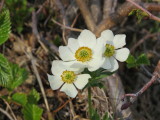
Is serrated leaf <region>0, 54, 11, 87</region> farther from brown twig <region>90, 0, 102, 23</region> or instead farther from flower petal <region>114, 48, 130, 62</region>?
brown twig <region>90, 0, 102, 23</region>

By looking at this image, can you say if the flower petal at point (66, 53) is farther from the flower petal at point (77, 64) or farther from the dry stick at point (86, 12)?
the dry stick at point (86, 12)

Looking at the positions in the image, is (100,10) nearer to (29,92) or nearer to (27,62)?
Answer: (27,62)

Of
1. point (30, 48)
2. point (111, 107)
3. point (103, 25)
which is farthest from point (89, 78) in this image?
point (30, 48)

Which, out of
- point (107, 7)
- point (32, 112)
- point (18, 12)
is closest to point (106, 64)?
point (32, 112)

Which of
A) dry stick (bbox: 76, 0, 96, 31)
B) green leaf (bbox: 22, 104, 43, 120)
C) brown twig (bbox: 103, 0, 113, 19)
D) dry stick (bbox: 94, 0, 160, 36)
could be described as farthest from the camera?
brown twig (bbox: 103, 0, 113, 19)

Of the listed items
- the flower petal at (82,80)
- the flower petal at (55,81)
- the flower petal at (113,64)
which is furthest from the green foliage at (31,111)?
the flower petal at (113,64)

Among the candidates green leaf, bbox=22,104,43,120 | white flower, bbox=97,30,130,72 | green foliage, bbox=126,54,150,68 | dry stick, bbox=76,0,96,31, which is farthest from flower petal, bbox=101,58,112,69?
dry stick, bbox=76,0,96,31
